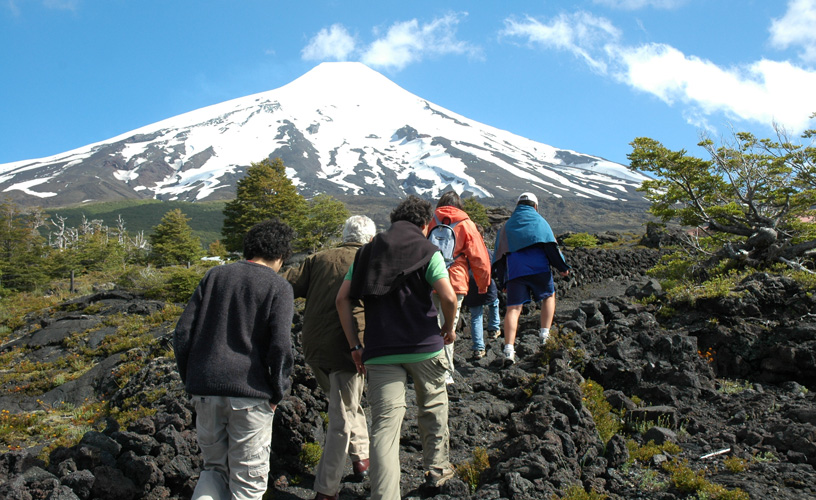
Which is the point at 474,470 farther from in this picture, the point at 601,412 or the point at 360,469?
the point at 601,412

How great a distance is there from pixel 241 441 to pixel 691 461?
9.31ft

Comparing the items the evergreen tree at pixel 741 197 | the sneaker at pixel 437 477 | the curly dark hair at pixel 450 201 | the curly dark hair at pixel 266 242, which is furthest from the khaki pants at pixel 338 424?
the evergreen tree at pixel 741 197

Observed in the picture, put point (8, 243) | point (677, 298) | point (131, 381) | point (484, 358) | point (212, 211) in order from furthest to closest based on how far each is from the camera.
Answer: point (212, 211), point (8, 243), point (131, 381), point (677, 298), point (484, 358)

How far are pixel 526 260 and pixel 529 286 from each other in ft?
0.90

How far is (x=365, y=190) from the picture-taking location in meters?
191

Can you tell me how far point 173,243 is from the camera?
37.5m

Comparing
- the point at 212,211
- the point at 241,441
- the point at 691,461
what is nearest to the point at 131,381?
the point at 241,441

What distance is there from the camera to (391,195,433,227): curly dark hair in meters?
3.35

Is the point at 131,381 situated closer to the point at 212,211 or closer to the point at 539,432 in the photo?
the point at 539,432

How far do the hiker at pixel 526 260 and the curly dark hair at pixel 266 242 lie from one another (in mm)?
3081

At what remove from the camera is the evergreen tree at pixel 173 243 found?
36594 mm

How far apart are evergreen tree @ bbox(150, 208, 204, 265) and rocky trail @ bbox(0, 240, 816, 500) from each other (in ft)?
103

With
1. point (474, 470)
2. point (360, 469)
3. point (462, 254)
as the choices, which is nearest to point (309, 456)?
point (360, 469)

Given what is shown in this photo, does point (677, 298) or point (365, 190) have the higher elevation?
point (365, 190)
